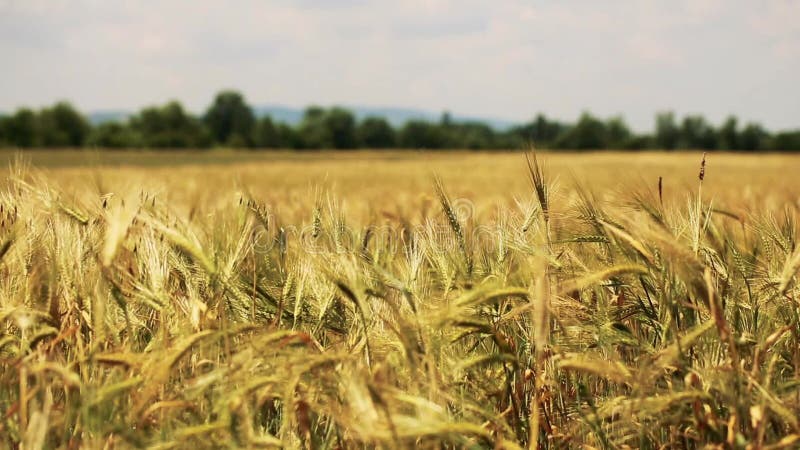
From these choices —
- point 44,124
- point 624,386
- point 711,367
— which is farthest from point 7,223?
point 44,124

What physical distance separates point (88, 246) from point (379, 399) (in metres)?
1.05

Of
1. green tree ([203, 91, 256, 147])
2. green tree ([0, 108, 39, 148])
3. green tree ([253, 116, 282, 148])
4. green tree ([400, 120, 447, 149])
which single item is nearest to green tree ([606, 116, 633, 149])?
green tree ([400, 120, 447, 149])

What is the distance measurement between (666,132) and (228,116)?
62.9 metres

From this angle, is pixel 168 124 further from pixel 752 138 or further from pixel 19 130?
pixel 752 138

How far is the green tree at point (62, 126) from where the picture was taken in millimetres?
71375

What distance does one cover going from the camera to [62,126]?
252 feet

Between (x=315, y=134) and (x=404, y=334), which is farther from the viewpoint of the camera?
(x=315, y=134)

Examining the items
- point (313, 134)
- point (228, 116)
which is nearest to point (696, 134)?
point (313, 134)

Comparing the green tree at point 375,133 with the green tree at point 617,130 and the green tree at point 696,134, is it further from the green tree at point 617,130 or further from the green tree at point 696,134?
the green tree at point 696,134

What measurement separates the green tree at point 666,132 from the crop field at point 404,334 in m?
91.5

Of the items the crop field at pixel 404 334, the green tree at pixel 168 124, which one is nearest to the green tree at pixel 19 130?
the green tree at pixel 168 124

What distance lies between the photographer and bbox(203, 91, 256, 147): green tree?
96125 millimetres

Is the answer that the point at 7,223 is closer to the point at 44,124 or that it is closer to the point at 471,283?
the point at 471,283

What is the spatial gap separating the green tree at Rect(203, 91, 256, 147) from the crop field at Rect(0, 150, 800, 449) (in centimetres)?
9552
